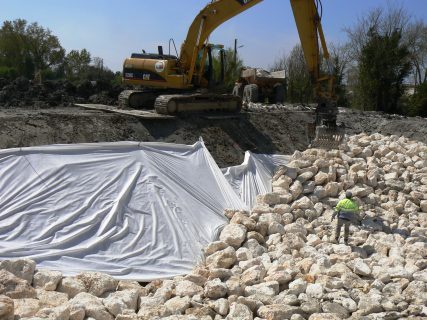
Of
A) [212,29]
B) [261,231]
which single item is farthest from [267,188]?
[212,29]

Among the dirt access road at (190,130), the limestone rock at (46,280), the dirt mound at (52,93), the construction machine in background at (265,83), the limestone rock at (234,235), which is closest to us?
the limestone rock at (46,280)

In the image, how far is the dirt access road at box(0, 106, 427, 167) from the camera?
9609 mm

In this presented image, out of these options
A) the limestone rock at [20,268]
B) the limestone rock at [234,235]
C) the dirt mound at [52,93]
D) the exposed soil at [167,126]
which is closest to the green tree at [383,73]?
the exposed soil at [167,126]

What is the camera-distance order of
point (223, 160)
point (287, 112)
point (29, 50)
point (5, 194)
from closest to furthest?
point (5, 194) < point (223, 160) < point (287, 112) < point (29, 50)

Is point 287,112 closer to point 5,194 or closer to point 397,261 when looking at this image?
point 397,261

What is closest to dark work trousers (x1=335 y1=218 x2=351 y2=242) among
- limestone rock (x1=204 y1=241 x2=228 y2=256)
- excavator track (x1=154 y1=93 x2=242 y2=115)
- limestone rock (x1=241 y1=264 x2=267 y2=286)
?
limestone rock (x1=204 y1=241 x2=228 y2=256)

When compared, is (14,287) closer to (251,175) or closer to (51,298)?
(51,298)

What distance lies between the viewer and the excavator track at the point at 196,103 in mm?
11617

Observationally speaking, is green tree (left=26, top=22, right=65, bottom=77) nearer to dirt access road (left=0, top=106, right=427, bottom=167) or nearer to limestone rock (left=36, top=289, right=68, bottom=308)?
dirt access road (left=0, top=106, right=427, bottom=167)

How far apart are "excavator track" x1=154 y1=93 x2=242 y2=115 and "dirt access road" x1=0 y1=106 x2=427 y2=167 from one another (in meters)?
0.30

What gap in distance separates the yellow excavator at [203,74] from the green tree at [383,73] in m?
11.6

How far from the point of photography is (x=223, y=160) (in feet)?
34.5

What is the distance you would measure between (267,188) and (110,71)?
24.6 m

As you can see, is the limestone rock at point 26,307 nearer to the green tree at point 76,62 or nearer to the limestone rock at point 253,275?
the limestone rock at point 253,275
